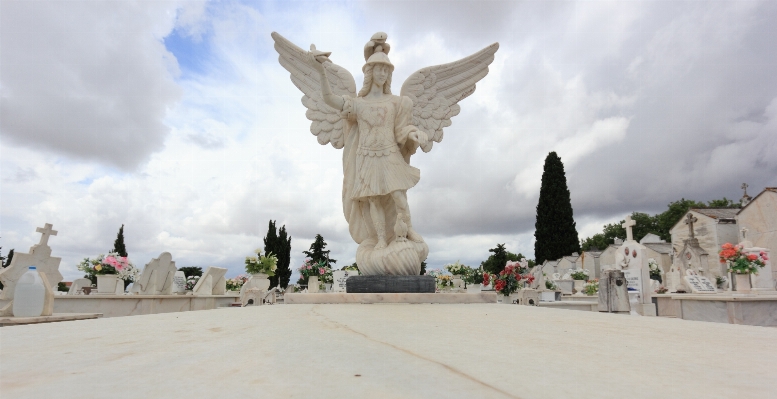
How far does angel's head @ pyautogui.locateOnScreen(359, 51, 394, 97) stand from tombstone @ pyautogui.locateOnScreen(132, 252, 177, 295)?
576 centimetres

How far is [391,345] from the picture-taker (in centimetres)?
180

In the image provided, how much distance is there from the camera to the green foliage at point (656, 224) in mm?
35938

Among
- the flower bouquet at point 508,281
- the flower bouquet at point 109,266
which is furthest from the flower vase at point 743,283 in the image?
the flower bouquet at point 109,266

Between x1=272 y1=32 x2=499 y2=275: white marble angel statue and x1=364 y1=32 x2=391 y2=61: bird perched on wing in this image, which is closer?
x1=272 y1=32 x2=499 y2=275: white marble angel statue

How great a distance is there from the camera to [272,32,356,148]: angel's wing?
21.9ft

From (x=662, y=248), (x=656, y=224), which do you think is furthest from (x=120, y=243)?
(x=656, y=224)

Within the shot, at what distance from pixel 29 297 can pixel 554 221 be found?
85.3ft

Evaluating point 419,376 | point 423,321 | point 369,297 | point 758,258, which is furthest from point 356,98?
point 758,258

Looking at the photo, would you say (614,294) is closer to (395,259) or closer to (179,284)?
(395,259)

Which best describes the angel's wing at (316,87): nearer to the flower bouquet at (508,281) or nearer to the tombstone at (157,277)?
the tombstone at (157,277)

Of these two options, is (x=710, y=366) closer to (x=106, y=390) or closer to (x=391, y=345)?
(x=391, y=345)

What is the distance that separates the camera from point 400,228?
19.7 feet

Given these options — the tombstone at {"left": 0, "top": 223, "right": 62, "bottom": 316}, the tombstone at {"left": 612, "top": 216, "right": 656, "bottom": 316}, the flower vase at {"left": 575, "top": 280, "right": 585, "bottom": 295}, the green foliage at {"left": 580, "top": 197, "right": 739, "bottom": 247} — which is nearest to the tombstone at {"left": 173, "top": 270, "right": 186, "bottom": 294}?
the tombstone at {"left": 0, "top": 223, "right": 62, "bottom": 316}

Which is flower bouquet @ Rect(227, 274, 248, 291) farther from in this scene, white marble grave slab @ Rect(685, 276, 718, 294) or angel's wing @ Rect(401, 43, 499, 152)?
white marble grave slab @ Rect(685, 276, 718, 294)
